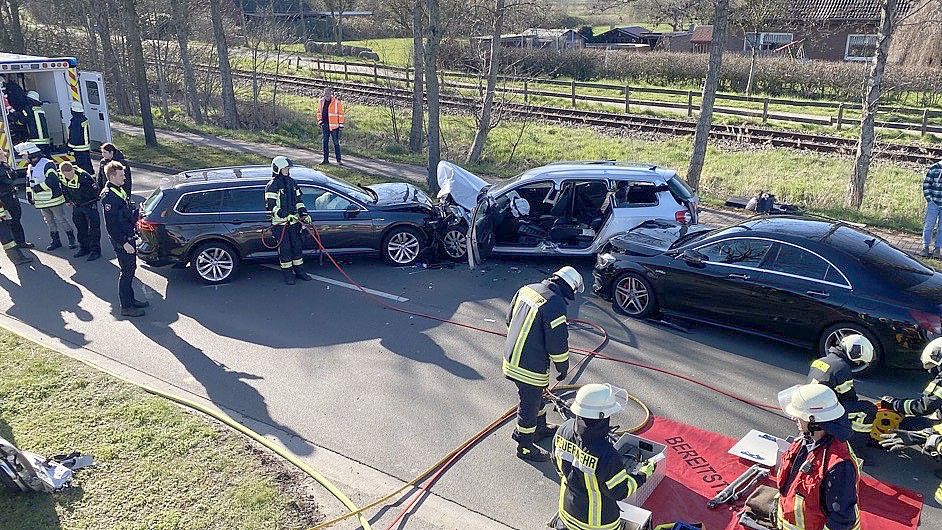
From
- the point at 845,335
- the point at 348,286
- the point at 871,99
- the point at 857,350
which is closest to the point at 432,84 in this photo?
the point at 348,286

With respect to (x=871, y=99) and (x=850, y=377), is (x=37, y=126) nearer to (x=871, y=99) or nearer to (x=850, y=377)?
(x=850, y=377)

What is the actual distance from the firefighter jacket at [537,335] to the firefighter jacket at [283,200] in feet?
17.3

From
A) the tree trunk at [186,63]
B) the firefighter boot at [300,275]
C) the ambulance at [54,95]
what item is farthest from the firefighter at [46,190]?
the tree trunk at [186,63]

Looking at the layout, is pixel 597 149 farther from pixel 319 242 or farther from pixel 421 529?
pixel 421 529

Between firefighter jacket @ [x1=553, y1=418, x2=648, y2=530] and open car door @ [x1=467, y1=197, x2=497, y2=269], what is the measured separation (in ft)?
20.9

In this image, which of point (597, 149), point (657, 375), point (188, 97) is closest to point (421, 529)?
point (657, 375)

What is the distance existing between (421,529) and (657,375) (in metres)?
3.52

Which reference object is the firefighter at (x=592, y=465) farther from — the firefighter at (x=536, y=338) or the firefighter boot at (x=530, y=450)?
the firefighter boot at (x=530, y=450)

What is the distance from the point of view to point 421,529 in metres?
5.60

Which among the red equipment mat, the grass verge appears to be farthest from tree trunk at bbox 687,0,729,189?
the grass verge

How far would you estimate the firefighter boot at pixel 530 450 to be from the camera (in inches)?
254

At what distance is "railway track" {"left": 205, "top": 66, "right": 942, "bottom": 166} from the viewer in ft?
68.9

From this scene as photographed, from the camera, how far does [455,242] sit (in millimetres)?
11711

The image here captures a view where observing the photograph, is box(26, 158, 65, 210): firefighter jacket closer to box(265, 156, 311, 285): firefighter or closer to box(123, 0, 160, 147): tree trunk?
box(265, 156, 311, 285): firefighter
